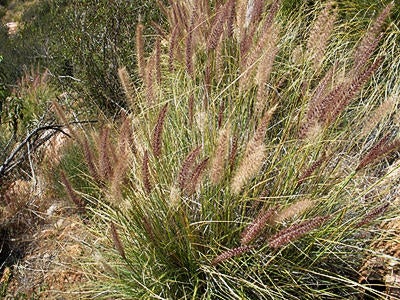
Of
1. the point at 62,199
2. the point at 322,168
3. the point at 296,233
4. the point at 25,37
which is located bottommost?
the point at 25,37

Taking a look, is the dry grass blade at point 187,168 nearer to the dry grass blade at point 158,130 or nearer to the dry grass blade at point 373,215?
the dry grass blade at point 158,130

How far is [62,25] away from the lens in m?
6.77

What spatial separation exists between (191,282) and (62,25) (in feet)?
17.8

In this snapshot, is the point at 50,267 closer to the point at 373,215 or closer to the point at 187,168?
the point at 187,168

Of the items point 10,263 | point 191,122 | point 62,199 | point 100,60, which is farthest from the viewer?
point 100,60

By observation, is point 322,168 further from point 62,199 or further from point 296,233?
point 62,199

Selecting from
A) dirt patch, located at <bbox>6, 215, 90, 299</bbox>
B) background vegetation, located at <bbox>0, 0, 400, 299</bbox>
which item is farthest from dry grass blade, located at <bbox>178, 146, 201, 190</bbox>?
dirt patch, located at <bbox>6, 215, 90, 299</bbox>

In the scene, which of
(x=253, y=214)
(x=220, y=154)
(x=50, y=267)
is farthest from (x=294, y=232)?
(x=50, y=267)

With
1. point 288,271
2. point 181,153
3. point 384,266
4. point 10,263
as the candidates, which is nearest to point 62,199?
point 10,263

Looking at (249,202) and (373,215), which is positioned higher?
(373,215)

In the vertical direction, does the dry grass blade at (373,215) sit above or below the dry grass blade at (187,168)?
below

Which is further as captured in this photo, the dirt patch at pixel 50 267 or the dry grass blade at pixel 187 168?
the dirt patch at pixel 50 267

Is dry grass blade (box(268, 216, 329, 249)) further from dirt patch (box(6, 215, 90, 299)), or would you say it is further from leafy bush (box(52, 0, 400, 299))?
dirt patch (box(6, 215, 90, 299))

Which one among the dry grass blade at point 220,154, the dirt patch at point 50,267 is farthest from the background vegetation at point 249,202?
the dirt patch at point 50,267
